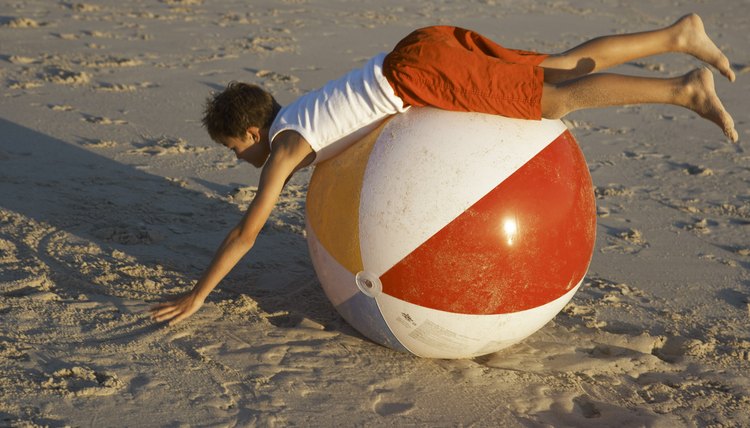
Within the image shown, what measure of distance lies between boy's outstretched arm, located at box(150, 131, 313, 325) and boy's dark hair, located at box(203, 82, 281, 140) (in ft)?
0.70

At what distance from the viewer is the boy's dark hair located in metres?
4.44

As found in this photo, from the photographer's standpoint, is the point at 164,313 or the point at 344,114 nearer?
the point at 344,114

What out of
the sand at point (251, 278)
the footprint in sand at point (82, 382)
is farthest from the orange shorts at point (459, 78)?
the footprint in sand at point (82, 382)

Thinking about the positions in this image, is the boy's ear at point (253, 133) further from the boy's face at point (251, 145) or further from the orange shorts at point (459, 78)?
the orange shorts at point (459, 78)

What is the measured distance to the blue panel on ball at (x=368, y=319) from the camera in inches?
162

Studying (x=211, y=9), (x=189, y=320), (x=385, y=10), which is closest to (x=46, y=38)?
(x=211, y=9)

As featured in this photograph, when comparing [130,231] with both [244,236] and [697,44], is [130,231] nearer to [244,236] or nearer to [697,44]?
[244,236]

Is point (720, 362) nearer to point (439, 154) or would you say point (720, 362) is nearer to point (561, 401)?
point (561, 401)

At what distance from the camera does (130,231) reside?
555 centimetres

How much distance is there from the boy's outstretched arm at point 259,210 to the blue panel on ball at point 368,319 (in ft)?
1.86

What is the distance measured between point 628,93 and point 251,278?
2321mm

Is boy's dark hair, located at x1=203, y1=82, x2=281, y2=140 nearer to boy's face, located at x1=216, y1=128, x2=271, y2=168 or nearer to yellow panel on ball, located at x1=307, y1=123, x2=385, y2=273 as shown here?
boy's face, located at x1=216, y1=128, x2=271, y2=168

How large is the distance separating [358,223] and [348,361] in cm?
68

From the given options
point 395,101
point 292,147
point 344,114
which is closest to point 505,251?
point 395,101
